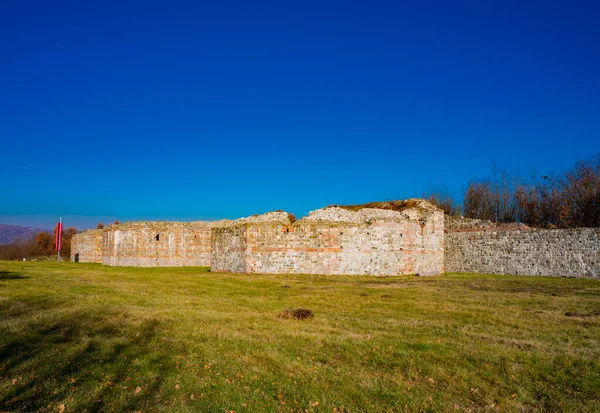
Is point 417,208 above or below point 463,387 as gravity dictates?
above

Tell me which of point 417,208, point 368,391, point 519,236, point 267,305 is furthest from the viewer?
point 417,208

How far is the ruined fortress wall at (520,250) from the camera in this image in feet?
69.3

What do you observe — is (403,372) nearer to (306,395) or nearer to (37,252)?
(306,395)

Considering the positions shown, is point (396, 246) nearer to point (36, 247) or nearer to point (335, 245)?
point (335, 245)

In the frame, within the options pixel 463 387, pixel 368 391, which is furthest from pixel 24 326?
pixel 463 387

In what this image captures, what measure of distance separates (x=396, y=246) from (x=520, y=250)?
25.2ft

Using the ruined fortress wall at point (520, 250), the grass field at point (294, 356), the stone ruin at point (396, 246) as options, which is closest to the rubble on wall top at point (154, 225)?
the stone ruin at point (396, 246)

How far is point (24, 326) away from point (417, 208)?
24006mm

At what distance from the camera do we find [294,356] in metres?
6.45

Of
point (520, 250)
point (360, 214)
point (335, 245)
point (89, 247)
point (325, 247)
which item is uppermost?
point (360, 214)

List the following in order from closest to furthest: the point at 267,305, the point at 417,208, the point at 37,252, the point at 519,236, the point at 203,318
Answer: the point at 203,318
the point at 267,305
the point at 519,236
the point at 417,208
the point at 37,252

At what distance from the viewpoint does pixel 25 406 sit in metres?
4.76

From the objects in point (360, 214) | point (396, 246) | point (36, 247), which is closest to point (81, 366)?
point (396, 246)

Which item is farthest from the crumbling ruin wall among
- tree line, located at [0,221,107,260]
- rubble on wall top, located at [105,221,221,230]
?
tree line, located at [0,221,107,260]
